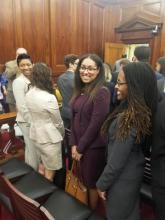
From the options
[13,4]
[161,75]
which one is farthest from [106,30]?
[161,75]

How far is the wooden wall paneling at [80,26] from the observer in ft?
18.0

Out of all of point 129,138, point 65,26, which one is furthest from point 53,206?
point 65,26

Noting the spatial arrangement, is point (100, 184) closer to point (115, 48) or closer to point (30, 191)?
point (30, 191)

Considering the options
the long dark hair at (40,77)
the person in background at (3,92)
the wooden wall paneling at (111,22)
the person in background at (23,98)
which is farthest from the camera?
the wooden wall paneling at (111,22)

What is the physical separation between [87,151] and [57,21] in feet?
14.3

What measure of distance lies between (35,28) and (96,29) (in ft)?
6.87

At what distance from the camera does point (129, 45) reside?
21.2ft

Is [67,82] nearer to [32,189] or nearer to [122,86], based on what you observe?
[32,189]

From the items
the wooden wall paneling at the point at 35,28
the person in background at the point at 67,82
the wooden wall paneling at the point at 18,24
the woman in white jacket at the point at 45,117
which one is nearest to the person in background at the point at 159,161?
the woman in white jacket at the point at 45,117

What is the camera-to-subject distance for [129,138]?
1.06m

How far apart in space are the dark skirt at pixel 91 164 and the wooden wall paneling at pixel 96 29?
5.03 meters

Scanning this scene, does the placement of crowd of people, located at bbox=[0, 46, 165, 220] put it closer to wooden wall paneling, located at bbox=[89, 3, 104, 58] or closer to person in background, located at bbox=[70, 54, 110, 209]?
person in background, located at bbox=[70, 54, 110, 209]

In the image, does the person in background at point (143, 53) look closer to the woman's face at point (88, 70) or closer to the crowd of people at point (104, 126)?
the crowd of people at point (104, 126)

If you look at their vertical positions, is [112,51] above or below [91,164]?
above
